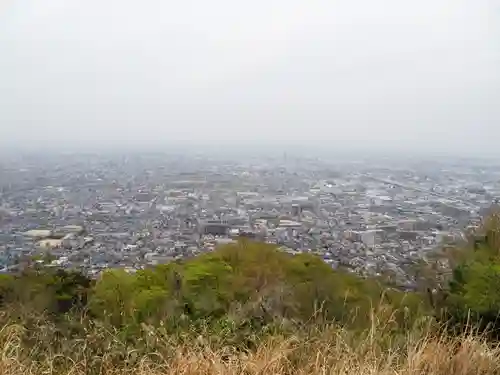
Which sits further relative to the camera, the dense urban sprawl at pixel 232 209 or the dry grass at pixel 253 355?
the dense urban sprawl at pixel 232 209

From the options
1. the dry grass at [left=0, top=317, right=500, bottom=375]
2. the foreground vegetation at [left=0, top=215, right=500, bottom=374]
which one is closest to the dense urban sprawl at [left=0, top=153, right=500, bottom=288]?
the foreground vegetation at [left=0, top=215, right=500, bottom=374]

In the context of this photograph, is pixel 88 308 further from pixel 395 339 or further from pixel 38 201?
pixel 38 201

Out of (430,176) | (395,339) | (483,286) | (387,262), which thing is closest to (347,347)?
(395,339)

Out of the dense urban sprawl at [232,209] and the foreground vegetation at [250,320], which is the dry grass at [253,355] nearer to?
the foreground vegetation at [250,320]

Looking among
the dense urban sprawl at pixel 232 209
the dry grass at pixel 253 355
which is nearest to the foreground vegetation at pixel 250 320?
the dry grass at pixel 253 355

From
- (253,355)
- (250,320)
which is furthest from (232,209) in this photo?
(253,355)

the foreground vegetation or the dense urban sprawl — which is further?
the dense urban sprawl

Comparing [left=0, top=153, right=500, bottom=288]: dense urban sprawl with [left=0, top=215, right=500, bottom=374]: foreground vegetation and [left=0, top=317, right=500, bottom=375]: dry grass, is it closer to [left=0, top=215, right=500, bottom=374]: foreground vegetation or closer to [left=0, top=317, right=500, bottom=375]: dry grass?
[left=0, top=215, right=500, bottom=374]: foreground vegetation

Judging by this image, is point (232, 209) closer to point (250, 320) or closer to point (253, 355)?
point (250, 320)
